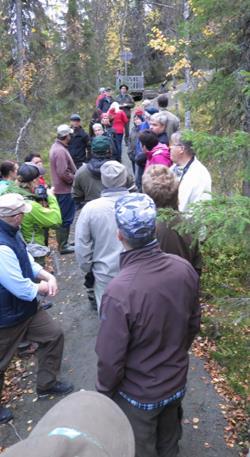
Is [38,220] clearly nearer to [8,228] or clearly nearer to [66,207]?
[8,228]

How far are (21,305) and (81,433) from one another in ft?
10.3

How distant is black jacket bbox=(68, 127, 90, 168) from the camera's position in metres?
10.5

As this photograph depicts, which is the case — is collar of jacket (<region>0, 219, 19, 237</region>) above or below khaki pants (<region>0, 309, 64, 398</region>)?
above

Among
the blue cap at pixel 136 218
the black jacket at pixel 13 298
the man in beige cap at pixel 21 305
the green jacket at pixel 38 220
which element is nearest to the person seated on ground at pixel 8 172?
the green jacket at pixel 38 220

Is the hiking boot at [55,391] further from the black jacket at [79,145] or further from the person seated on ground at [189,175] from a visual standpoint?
the black jacket at [79,145]

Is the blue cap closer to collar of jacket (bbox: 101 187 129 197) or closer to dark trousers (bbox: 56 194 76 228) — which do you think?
collar of jacket (bbox: 101 187 129 197)

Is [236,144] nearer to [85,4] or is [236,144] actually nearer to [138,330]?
[138,330]

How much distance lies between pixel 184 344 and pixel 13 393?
9.22 feet

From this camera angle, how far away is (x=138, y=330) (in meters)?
2.63

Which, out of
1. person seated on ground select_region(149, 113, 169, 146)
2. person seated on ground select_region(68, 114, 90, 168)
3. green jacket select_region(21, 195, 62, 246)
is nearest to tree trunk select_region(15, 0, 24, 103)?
person seated on ground select_region(68, 114, 90, 168)

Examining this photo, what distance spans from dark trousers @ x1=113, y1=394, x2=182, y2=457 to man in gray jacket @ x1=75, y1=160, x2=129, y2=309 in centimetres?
171

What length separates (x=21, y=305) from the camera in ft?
13.5

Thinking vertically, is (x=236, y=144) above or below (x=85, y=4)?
below

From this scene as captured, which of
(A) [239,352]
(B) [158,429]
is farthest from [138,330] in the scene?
(A) [239,352]
